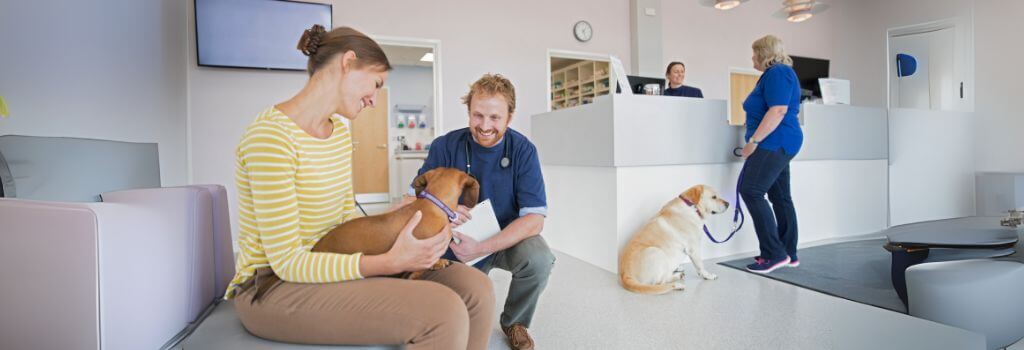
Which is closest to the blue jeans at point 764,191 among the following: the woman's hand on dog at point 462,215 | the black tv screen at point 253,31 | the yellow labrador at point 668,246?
the yellow labrador at point 668,246

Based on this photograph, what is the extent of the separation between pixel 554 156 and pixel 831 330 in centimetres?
213

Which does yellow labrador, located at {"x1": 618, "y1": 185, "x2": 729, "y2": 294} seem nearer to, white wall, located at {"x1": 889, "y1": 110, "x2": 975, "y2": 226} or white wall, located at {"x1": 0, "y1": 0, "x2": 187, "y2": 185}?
white wall, located at {"x1": 0, "y1": 0, "x2": 187, "y2": 185}

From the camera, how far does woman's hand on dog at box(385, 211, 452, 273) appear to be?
98 cm

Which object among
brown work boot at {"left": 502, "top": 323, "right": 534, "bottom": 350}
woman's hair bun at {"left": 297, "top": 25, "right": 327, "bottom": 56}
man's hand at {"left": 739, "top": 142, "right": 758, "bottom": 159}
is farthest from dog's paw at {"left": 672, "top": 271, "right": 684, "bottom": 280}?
woman's hair bun at {"left": 297, "top": 25, "right": 327, "bottom": 56}

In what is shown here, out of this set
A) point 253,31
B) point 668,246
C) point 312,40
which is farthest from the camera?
point 253,31

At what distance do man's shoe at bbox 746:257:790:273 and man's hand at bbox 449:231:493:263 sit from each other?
80.4 inches

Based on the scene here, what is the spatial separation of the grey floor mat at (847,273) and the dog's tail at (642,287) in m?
0.74

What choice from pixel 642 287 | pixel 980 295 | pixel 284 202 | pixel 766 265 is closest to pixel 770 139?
pixel 766 265

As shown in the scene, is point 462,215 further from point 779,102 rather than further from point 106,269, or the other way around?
point 779,102

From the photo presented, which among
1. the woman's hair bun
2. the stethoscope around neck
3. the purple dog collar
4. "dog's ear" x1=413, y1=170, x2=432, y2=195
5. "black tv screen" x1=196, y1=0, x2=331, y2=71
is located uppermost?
"black tv screen" x1=196, y1=0, x2=331, y2=71

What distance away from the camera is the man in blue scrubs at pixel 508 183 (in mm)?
1630

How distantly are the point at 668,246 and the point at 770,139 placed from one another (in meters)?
0.97

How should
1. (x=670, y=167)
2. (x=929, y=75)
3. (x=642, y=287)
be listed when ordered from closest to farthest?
(x=642, y=287)
(x=670, y=167)
(x=929, y=75)

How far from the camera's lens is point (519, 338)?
1.74m
